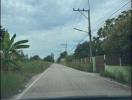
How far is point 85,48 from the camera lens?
111125 mm

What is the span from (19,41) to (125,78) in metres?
8.29

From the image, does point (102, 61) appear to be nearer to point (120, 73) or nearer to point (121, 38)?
point (120, 73)

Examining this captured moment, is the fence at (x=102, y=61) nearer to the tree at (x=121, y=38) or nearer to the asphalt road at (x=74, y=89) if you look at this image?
the tree at (x=121, y=38)

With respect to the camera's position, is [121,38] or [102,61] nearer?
[121,38]

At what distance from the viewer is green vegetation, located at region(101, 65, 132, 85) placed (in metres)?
28.6

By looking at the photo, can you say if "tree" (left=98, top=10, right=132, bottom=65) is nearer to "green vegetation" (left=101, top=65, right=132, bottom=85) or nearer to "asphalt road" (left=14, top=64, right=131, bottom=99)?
"green vegetation" (left=101, top=65, right=132, bottom=85)

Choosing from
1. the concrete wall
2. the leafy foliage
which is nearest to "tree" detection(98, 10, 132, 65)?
the concrete wall

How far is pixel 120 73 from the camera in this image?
1248 inches

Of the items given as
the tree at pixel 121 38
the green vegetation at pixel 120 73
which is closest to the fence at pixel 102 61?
the green vegetation at pixel 120 73

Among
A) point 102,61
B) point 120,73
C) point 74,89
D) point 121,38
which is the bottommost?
point 74,89

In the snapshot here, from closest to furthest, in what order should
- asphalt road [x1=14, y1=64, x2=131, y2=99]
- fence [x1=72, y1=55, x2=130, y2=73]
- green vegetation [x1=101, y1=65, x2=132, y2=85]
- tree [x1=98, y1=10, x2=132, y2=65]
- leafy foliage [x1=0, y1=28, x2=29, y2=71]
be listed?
1. asphalt road [x1=14, y1=64, x2=131, y2=99]
2. tree [x1=98, y1=10, x2=132, y2=65]
3. green vegetation [x1=101, y1=65, x2=132, y2=85]
4. leafy foliage [x1=0, y1=28, x2=29, y2=71]
5. fence [x1=72, y1=55, x2=130, y2=73]

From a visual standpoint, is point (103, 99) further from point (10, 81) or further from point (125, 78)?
point (125, 78)

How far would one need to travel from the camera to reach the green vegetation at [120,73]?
28.6m

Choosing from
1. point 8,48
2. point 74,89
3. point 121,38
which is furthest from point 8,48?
point 74,89
